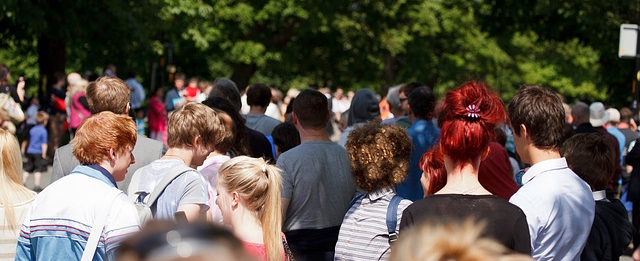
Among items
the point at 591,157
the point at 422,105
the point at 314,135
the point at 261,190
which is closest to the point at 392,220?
the point at 261,190

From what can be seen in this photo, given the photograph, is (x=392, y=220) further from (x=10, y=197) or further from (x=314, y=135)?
(x=10, y=197)

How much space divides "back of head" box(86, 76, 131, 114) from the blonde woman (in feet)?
3.06

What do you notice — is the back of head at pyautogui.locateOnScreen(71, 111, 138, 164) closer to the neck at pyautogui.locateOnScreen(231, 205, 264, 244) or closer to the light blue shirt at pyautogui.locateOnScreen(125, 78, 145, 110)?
the neck at pyautogui.locateOnScreen(231, 205, 264, 244)

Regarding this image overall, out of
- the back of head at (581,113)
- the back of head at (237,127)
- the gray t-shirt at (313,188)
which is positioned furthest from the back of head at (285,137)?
the back of head at (581,113)

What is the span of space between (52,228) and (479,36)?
40639 millimetres

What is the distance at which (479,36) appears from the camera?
43.4 meters

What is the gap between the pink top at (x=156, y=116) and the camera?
2105 centimetres

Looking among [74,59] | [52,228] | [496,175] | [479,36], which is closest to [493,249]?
[52,228]

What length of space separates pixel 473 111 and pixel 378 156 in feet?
3.38

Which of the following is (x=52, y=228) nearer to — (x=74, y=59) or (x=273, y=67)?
(x=74, y=59)

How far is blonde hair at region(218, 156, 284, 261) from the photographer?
4246mm

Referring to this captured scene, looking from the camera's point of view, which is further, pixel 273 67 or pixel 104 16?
pixel 273 67

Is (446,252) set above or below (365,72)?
above

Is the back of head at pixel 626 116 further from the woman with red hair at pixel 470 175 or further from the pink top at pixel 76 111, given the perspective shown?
the woman with red hair at pixel 470 175
